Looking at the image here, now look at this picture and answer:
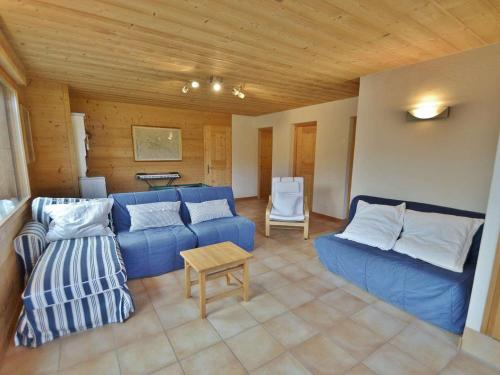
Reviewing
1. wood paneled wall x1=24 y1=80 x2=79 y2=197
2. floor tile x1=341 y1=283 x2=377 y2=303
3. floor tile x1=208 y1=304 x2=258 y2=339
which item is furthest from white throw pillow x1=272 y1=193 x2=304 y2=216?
wood paneled wall x1=24 y1=80 x2=79 y2=197

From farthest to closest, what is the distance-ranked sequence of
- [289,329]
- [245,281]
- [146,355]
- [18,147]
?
[18,147]
[245,281]
[289,329]
[146,355]

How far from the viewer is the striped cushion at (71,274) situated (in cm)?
168

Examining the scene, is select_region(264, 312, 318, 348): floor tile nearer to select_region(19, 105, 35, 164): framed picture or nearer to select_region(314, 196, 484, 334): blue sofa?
select_region(314, 196, 484, 334): blue sofa

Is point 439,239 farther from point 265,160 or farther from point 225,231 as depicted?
point 265,160

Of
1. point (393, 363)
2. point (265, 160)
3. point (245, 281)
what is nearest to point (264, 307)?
point (245, 281)

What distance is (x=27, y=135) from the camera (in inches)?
117

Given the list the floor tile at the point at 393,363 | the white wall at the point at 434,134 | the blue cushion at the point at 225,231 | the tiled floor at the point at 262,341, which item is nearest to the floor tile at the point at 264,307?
the tiled floor at the point at 262,341

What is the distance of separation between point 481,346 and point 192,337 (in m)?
1.94

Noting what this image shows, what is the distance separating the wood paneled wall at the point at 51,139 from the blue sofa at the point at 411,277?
3.70m

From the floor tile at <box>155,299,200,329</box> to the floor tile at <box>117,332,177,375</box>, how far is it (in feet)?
0.54

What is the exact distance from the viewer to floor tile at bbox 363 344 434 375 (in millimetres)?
1513

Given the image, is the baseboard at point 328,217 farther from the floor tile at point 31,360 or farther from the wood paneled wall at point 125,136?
the floor tile at point 31,360

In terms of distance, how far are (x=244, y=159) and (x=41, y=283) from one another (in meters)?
5.28

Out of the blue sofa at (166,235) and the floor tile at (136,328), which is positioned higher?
the blue sofa at (166,235)
